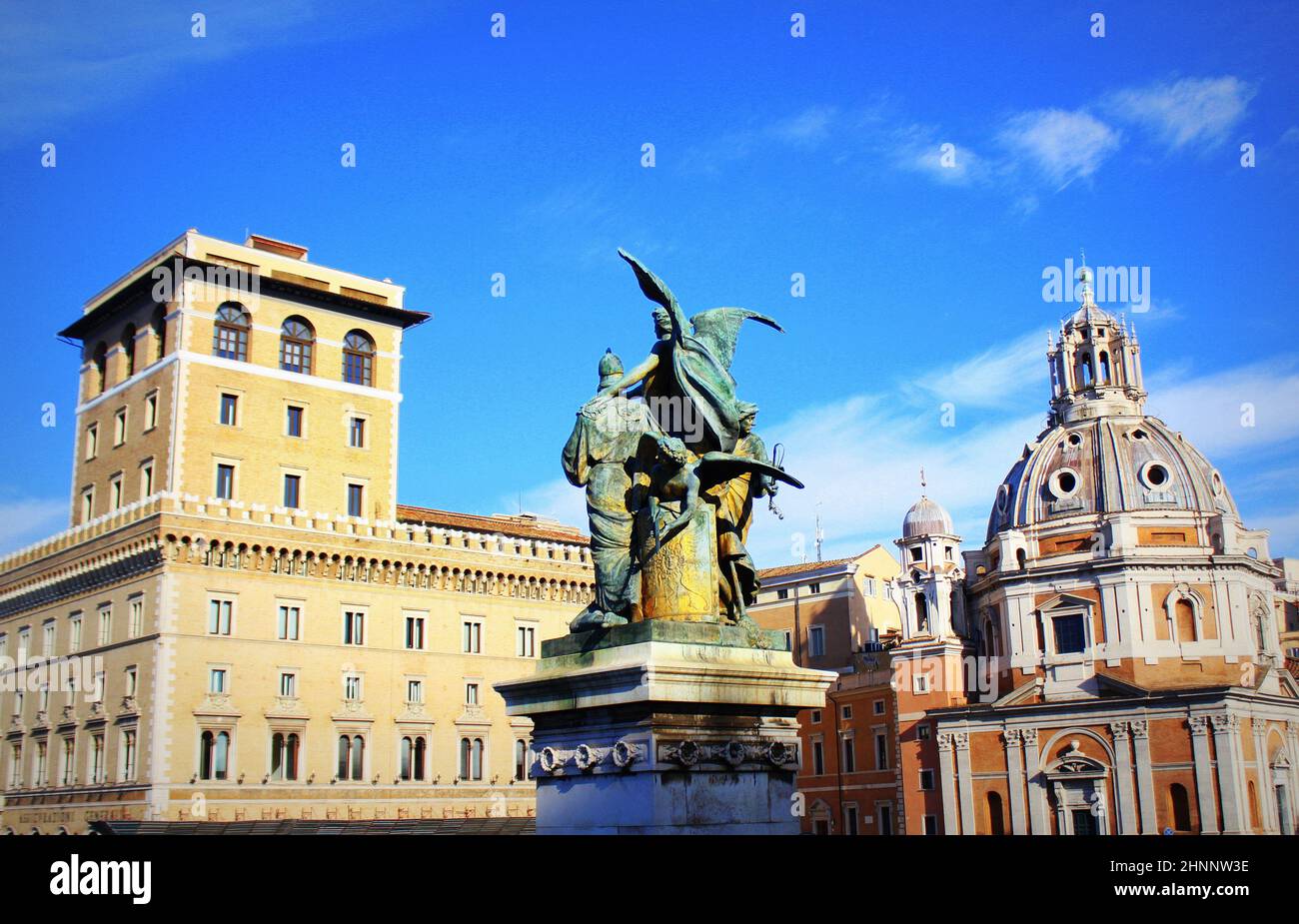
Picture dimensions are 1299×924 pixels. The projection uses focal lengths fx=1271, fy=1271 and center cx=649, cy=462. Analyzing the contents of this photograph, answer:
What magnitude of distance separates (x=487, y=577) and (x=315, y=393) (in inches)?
529

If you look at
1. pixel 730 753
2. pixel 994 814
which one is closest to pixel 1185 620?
pixel 994 814

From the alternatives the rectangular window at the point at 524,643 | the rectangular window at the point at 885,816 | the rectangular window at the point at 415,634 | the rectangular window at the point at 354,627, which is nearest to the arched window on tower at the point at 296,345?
the rectangular window at the point at 354,627

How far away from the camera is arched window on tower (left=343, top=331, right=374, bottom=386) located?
69562mm

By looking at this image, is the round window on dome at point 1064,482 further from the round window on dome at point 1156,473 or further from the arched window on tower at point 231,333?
the arched window on tower at point 231,333

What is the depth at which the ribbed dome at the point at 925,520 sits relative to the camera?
331ft

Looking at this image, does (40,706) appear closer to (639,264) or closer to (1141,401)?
(639,264)

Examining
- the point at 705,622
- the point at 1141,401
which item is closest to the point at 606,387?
the point at 705,622

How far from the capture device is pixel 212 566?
5950cm

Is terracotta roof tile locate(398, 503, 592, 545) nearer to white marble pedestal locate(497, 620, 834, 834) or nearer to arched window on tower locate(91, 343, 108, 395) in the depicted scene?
arched window on tower locate(91, 343, 108, 395)

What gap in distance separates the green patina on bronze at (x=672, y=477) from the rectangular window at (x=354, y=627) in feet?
178

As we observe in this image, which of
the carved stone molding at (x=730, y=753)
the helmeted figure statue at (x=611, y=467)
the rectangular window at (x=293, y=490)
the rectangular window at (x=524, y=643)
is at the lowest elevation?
the carved stone molding at (x=730, y=753)

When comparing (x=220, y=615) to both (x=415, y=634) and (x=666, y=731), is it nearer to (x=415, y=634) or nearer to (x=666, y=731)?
(x=415, y=634)

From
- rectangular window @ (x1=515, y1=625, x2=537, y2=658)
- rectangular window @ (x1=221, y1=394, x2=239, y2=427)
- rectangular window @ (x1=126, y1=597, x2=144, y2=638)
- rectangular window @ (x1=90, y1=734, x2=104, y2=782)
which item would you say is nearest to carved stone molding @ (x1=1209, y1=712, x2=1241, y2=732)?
rectangular window @ (x1=515, y1=625, x2=537, y2=658)

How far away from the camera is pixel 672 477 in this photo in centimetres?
1091
